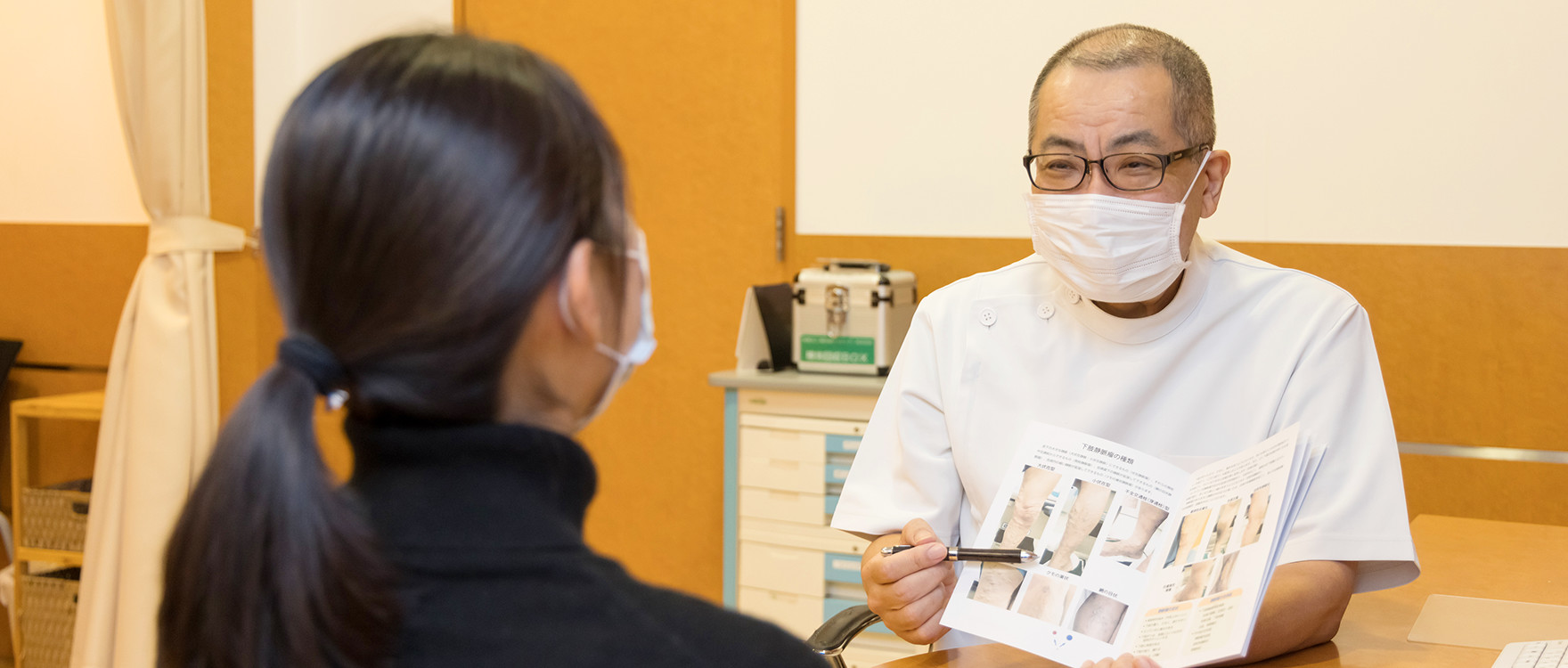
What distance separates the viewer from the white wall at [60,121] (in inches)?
143

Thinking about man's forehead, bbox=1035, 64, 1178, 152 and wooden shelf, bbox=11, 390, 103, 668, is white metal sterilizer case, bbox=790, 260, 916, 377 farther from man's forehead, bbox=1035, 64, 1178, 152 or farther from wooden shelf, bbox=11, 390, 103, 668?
wooden shelf, bbox=11, 390, 103, 668

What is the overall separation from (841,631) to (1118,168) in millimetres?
733

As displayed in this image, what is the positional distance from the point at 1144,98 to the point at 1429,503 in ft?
5.89

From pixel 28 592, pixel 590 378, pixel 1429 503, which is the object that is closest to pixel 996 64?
pixel 1429 503

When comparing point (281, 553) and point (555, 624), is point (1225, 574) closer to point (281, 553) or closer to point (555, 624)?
point (555, 624)

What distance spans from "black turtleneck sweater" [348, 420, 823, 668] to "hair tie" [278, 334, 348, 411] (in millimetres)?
37

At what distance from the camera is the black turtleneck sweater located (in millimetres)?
587

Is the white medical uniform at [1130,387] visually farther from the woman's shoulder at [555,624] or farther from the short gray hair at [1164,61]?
the woman's shoulder at [555,624]

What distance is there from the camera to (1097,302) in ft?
5.32

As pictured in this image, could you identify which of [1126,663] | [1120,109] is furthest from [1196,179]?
[1126,663]

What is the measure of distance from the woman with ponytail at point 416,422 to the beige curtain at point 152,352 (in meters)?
2.56

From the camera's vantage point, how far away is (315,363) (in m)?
0.61

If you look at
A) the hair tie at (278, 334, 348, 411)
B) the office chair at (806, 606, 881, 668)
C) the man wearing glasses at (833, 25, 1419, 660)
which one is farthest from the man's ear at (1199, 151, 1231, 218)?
the hair tie at (278, 334, 348, 411)

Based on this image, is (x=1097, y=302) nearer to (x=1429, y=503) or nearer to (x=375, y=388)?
(x=375, y=388)
